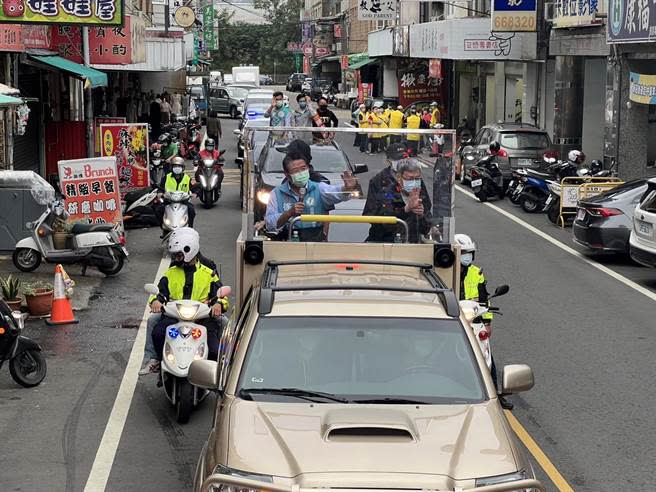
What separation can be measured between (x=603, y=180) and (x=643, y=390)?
1234 cm

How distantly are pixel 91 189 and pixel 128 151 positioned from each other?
5.74 meters

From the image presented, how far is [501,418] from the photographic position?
6492 millimetres

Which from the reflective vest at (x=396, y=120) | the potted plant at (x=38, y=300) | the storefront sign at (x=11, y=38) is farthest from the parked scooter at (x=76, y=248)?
the reflective vest at (x=396, y=120)

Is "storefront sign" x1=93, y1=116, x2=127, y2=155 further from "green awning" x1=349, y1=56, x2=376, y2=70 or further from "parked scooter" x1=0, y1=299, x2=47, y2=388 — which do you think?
"green awning" x1=349, y1=56, x2=376, y2=70

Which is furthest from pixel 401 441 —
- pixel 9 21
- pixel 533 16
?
pixel 533 16

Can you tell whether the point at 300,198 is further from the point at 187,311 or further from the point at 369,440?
the point at 369,440

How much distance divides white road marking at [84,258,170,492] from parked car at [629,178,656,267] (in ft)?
23.9

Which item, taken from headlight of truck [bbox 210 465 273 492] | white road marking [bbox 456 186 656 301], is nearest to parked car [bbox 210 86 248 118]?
white road marking [bbox 456 186 656 301]

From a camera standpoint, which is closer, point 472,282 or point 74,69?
point 472,282

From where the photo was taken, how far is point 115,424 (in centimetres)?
991

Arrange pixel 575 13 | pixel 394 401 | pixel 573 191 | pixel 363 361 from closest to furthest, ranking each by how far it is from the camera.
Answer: pixel 394 401, pixel 363 361, pixel 573 191, pixel 575 13

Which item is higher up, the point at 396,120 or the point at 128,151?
the point at 396,120

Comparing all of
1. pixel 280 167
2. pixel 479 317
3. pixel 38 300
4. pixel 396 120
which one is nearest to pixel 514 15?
pixel 396 120

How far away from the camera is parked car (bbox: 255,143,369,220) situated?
1088 centimetres
